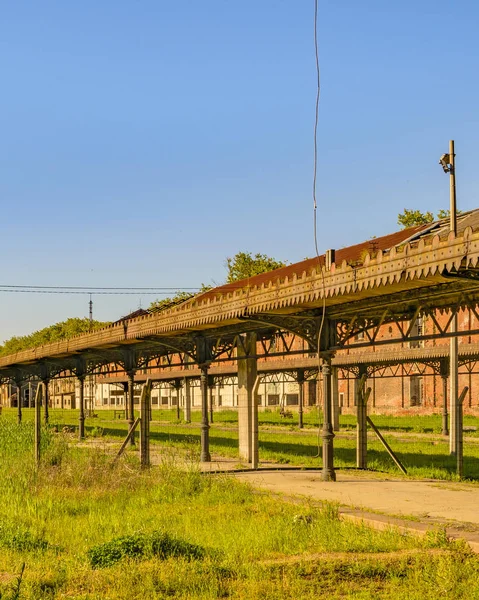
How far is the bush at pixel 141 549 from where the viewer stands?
9828 mm

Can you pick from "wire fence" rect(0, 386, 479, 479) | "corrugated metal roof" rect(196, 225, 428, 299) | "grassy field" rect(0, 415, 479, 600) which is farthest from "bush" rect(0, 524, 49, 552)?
"corrugated metal roof" rect(196, 225, 428, 299)

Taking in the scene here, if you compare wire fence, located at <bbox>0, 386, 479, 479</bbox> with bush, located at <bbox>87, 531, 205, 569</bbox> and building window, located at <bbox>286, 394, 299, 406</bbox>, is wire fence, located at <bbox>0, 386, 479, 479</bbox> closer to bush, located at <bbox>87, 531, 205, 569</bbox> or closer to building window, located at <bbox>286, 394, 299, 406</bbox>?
bush, located at <bbox>87, 531, 205, 569</bbox>

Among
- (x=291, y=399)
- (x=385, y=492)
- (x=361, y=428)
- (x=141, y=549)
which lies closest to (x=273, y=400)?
(x=291, y=399)

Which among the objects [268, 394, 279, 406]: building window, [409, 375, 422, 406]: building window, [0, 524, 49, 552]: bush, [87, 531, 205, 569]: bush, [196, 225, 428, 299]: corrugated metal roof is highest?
[196, 225, 428, 299]: corrugated metal roof

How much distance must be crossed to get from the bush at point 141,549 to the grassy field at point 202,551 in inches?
0.6

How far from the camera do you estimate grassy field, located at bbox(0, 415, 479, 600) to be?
8516 millimetres

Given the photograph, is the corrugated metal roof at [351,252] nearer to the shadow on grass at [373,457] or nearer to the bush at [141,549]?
the shadow on grass at [373,457]

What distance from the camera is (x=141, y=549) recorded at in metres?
10.1

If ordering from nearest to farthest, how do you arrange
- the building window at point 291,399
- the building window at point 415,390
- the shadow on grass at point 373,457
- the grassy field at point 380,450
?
the shadow on grass at point 373,457 → the grassy field at point 380,450 → the building window at point 415,390 → the building window at point 291,399

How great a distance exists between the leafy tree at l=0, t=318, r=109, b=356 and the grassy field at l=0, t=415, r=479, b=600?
301 feet

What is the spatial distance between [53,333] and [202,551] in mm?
127514

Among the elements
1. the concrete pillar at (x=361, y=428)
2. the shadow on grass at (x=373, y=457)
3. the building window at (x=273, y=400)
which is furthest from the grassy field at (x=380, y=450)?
the building window at (x=273, y=400)

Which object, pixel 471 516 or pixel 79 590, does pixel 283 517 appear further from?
pixel 79 590

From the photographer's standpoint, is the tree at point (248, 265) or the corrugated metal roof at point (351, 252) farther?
the tree at point (248, 265)
